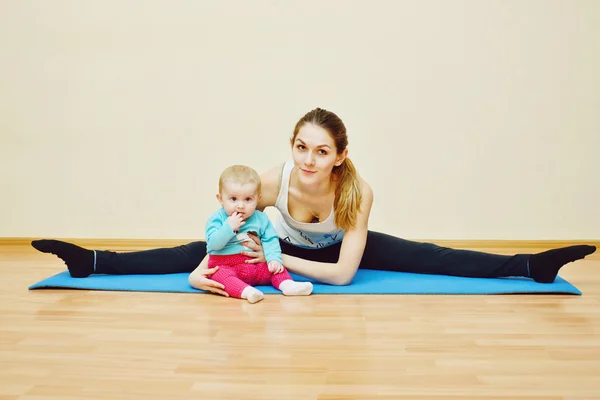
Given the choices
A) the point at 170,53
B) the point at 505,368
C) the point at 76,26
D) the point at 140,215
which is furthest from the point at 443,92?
the point at 505,368

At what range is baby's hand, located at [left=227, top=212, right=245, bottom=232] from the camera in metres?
2.83

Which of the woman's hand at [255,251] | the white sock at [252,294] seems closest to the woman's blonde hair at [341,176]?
the woman's hand at [255,251]

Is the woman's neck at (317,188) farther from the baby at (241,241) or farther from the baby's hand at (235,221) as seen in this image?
the baby's hand at (235,221)

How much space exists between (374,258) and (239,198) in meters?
0.74

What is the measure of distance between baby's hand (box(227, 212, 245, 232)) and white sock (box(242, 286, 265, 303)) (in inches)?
9.4

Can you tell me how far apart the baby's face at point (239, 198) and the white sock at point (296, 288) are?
0.32m

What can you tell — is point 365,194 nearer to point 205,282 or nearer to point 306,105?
point 205,282

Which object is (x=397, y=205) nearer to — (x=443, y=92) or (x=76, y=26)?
(x=443, y=92)

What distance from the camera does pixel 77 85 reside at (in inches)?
169

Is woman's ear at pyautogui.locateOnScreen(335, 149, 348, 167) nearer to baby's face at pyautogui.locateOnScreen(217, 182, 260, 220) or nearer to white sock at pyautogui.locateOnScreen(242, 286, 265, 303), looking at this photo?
baby's face at pyautogui.locateOnScreen(217, 182, 260, 220)

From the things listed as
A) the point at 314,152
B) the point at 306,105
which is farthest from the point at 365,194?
the point at 306,105

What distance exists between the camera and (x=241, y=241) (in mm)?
2914

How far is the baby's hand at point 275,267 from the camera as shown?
2896 mm

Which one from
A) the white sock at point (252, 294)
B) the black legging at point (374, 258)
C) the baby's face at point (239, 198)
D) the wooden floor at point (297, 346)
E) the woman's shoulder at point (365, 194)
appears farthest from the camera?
the black legging at point (374, 258)
